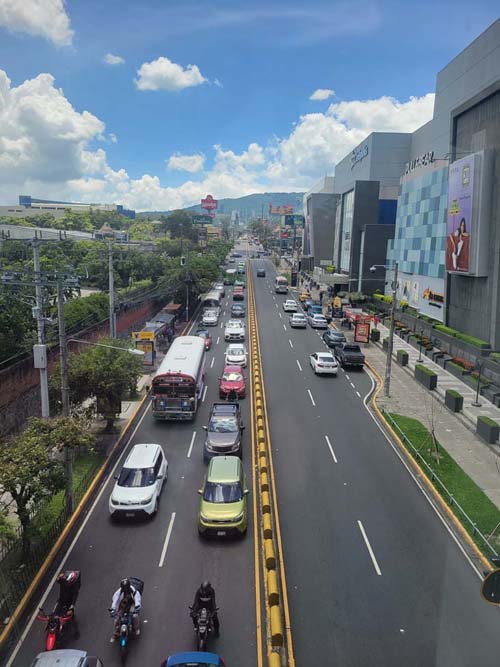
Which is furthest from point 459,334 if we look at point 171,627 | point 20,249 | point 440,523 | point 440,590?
point 20,249

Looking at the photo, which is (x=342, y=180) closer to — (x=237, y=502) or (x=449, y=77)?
(x=449, y=77)

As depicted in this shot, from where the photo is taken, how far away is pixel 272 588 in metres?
12.8

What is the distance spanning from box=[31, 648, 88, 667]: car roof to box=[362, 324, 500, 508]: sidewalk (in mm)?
15137

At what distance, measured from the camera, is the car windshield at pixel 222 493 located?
16.1 metres

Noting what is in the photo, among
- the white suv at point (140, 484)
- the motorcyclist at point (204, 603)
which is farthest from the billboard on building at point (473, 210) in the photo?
the motorcyclist at point (204, 603)

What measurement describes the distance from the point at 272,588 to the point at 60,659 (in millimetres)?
5290

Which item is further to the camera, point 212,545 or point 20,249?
point 20,249

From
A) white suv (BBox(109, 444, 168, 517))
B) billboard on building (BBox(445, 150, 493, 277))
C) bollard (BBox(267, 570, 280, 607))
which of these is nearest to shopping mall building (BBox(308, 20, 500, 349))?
billboard on building (BBox(445, 150, 493, 277))

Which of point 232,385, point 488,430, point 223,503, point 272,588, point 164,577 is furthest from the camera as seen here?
point 232,385

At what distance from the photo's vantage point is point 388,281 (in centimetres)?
6450

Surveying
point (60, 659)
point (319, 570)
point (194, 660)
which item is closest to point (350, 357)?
point (319, 570)

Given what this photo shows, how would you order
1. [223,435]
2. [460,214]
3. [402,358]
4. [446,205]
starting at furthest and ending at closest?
[446,205] → [402,358] → [460,214] → [223,435]

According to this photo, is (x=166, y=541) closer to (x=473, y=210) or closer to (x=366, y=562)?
(x=366, y=562)

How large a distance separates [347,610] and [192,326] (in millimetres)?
43233
